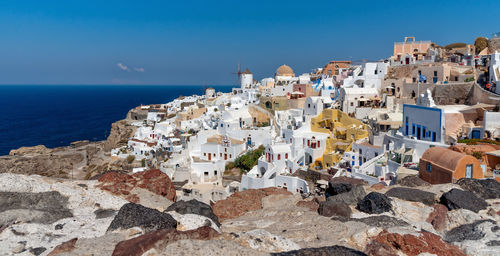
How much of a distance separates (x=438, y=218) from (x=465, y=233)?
864mm

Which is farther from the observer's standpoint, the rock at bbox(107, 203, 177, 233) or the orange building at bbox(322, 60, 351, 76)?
the orange building at bbox(322, 60, 351, 76)

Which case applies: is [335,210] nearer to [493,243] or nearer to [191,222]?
[493,243]

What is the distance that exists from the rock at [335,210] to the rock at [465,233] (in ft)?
7.40

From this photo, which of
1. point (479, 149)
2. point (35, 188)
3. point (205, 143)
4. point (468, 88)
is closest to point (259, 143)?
point (205, 143)

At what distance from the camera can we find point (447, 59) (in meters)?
37.1

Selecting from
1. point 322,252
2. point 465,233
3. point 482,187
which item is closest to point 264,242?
point 322,252

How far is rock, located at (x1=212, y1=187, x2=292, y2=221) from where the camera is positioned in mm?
10789

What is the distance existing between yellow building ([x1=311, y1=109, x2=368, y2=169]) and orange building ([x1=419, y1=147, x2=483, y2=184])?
9758mm

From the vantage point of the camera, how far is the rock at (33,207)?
24.4ft

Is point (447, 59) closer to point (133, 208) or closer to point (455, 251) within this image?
point (455, 251)

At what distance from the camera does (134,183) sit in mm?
11109

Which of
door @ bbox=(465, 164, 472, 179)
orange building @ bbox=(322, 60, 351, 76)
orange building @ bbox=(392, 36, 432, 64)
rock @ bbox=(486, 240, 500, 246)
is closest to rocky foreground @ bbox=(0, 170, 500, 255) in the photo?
rock @ bbox=(486, 240, 500, 246)

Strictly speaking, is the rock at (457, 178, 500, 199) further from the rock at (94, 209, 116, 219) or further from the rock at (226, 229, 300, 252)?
the rock at (94, 209, 116, 219)

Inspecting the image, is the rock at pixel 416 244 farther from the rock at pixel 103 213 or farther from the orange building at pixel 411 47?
the orange building at pixel 411 47
